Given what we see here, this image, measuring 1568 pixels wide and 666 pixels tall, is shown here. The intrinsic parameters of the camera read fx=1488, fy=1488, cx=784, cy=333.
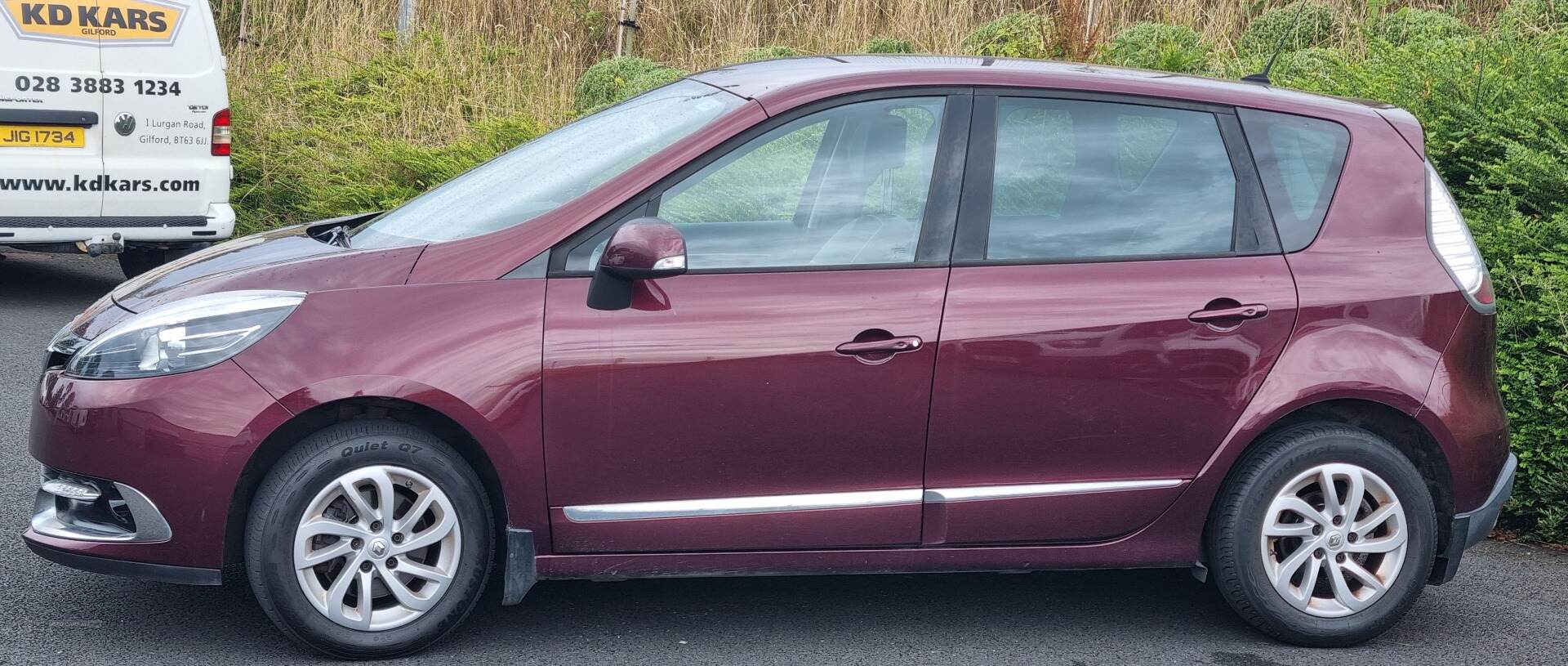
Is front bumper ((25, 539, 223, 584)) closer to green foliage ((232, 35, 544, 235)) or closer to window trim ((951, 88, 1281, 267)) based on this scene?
window trim ((951, 88, 1281, 267))

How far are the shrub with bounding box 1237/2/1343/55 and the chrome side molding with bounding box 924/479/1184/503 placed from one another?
8.24m

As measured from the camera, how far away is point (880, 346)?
3.89m

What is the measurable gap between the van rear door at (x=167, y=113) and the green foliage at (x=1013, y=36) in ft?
19.0

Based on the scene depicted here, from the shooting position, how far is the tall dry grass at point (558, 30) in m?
13.2

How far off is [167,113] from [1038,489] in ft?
21.3

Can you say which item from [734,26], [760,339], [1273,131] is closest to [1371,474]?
[1273,131]

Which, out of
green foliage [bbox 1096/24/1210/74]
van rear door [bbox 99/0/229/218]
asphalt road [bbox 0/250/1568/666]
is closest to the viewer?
asphalt road [bbox 0/250/1568/666]

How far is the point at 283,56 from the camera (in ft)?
50.1

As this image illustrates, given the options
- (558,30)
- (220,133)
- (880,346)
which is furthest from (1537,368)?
(558,30)

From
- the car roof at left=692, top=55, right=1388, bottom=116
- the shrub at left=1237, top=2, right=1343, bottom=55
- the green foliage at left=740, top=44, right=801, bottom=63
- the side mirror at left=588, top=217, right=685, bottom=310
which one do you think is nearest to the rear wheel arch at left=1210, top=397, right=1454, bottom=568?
the car roof at left=692, top=55, right=1388, bottom=116

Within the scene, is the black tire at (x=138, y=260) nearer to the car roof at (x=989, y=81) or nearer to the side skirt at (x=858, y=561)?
the car roof at (x=989, y=81)

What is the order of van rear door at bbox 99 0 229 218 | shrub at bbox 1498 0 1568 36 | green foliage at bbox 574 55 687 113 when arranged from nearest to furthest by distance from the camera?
van rear door at bbox 99 0 229 218 → shrub at bbox 1498 0 1568 36 → green foliage at bbox 574 55 687 113

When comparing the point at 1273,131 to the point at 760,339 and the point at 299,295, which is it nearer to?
the point at 760,339

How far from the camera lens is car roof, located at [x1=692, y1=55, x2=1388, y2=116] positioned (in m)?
4.13
